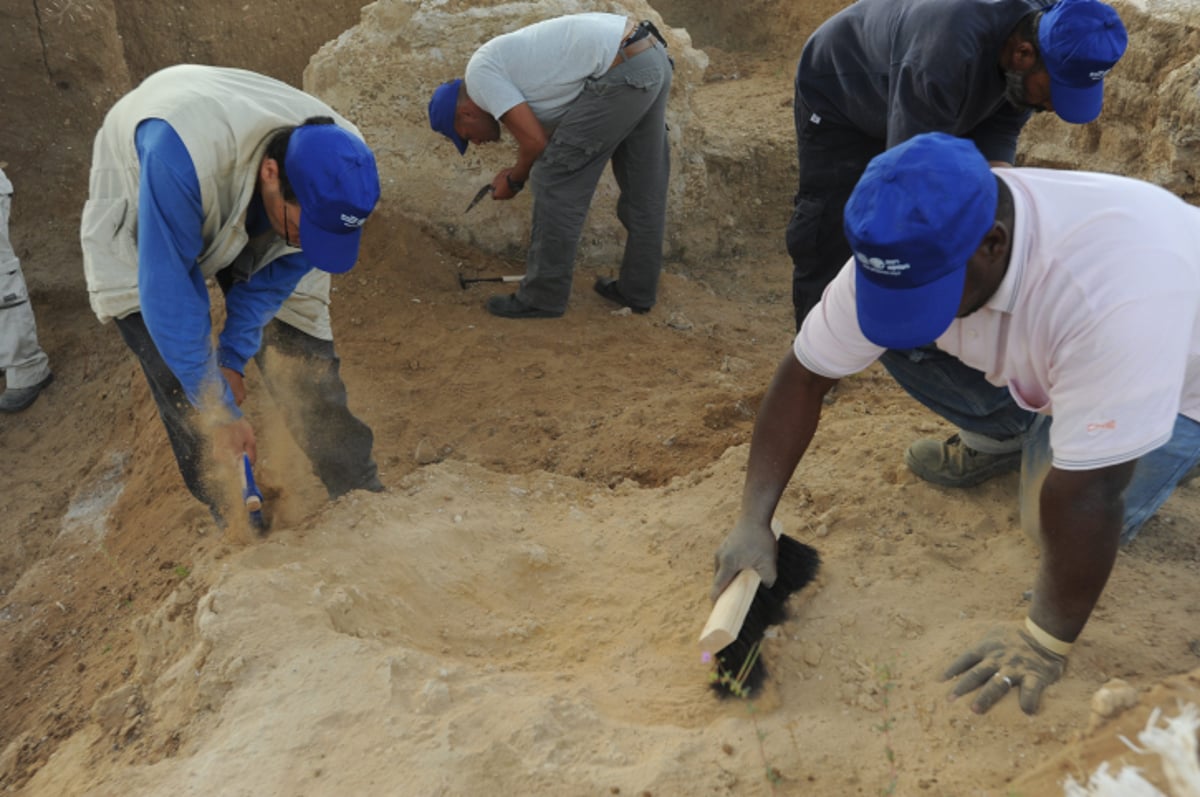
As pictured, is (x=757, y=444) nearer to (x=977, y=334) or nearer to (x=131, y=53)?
(x=977, y=334)

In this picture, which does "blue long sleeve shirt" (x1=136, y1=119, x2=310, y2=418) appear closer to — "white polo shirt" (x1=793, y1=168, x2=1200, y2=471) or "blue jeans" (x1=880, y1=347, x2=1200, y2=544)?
"white polo shirt" (x1=793, y1=168, x2=1200, y2=471)

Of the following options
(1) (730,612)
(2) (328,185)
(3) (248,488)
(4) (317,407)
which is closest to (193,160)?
(2) (328,185)

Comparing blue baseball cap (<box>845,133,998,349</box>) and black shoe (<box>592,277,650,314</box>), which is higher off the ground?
blue baseball cap (<box>845,133,998,349</box>)

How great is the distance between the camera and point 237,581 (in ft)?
7.85

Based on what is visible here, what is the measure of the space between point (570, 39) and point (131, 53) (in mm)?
3299

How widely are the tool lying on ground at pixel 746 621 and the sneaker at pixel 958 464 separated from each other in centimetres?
58

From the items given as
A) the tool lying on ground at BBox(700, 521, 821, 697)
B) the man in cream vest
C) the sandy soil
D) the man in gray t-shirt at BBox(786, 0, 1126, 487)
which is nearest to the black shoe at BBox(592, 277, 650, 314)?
the sandy soil

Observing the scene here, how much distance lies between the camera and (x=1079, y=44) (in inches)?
106

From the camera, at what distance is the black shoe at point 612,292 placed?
16.7 ft

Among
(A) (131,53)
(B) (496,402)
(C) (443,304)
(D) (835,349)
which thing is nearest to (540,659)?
(D) (835,349)

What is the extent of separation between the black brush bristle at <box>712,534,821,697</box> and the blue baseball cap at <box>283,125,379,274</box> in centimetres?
136

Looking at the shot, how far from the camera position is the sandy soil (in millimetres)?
1840

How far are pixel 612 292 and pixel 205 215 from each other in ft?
9.44

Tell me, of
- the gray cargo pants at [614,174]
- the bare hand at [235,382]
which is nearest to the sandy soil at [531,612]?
the bare hand at [235,382]
